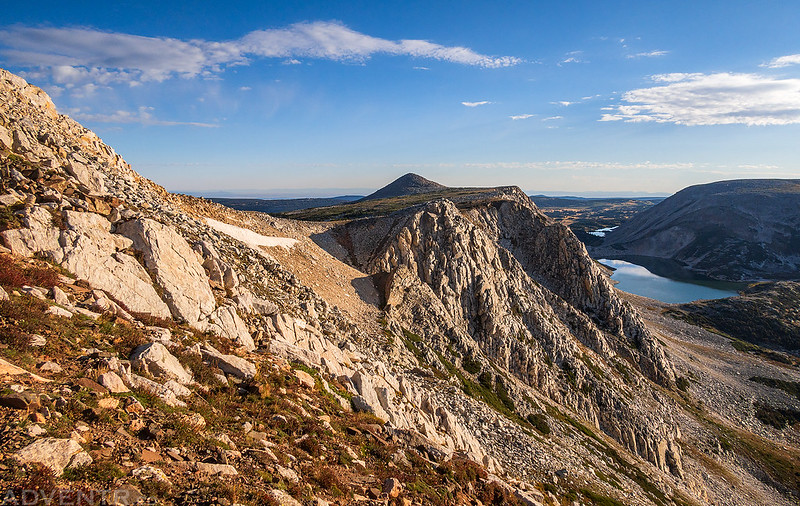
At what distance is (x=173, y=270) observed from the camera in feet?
59.1

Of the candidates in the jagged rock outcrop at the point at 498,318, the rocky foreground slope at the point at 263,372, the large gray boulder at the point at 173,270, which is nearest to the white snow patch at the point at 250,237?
the rocky foreground slope at the point at 263,372

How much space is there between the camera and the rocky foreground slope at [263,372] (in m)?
8.55

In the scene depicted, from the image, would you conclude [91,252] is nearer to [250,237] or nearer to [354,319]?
[250,237]

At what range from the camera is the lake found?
163 metres

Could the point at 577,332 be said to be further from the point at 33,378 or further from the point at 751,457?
the point at 33,378

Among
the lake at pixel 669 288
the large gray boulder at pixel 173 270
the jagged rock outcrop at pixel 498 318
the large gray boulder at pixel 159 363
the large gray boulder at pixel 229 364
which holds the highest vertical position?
the large gray boulder at pixel 173 270

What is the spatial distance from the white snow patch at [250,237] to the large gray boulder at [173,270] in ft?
48.7

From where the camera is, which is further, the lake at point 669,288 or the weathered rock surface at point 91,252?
the lake at point 669,288

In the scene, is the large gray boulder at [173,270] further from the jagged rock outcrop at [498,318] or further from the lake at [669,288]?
the lake at [669,288]

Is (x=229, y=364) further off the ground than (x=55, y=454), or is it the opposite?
(x=55, y=454)

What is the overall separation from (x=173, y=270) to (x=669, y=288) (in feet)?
699

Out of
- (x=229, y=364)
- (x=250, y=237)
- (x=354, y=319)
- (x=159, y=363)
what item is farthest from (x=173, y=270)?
(x=354, y=319)

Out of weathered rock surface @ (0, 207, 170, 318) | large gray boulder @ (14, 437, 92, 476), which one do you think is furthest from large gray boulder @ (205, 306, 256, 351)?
large gray boulder @ (14, 437, 92, 476)

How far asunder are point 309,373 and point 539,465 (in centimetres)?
2435
